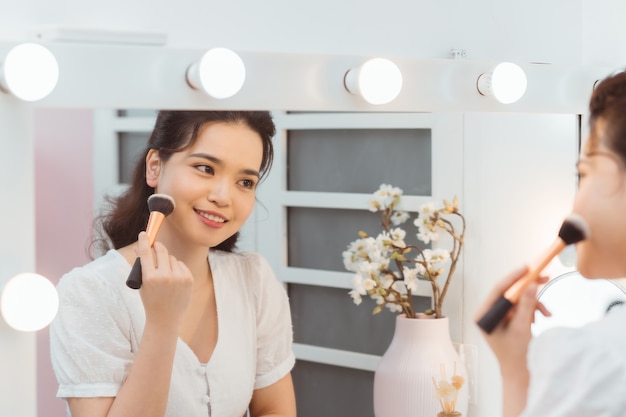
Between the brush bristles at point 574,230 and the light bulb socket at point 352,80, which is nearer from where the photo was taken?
the brush bristles at point 574,230

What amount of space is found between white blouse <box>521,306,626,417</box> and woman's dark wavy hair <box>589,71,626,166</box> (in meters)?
0.11

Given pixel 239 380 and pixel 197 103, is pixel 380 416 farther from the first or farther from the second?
pixel 197 103

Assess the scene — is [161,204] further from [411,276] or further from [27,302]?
[411,276]

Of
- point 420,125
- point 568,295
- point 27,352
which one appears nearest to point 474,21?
point 420,125

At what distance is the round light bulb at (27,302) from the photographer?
0.74 metres

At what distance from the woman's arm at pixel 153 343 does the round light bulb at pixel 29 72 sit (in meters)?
0.14

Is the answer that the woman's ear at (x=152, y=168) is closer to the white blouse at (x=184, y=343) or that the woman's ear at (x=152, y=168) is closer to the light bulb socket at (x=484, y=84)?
the white blouse at (x=184, y=343)

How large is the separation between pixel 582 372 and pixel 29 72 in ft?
1.55

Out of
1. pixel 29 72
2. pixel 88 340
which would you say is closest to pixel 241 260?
pixel 88 340

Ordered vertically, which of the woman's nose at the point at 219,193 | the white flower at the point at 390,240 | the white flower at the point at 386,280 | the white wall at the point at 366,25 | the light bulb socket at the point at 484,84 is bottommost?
the white flower at the point at 386,280

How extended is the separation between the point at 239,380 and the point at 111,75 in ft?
1.05

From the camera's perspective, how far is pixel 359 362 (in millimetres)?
952

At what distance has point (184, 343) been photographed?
83 cm

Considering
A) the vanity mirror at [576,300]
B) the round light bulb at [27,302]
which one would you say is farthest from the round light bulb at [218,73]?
the vanity mirror at [576,300]
